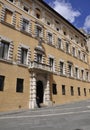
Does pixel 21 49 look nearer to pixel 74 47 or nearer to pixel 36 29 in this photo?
pixel 36 29

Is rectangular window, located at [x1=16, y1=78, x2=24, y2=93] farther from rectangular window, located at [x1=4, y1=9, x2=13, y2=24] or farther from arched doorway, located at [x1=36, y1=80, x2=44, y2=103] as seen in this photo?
rectangular window, located at [x1=4, y1=9, x2=13, y2=24]

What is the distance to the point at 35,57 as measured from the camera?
75.7 ft

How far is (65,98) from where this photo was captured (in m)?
27.5

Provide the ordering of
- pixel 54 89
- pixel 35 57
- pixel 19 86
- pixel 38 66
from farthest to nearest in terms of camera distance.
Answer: pixel 54 89 → pixel 35 57 → pixel 38 66 → pixel 19 86

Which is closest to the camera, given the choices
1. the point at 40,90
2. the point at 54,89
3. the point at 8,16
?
the point at 8,16

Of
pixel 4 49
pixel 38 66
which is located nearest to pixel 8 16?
pixel 4 49

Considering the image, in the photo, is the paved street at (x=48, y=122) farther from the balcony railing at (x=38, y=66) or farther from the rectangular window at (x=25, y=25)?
the rectangular window at (x=25, y=25)

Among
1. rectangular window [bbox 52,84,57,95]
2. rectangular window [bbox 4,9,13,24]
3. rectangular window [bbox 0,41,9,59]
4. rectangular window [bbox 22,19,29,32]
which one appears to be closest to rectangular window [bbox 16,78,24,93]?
rectangular window [bbox 0,41,9,59]

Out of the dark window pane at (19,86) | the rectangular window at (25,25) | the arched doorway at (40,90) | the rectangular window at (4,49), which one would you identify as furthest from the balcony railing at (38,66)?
the rectangular window at (25,25)

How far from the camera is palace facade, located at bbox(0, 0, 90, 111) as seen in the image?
63.1 ft

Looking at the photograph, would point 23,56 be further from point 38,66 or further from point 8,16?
point 8,16

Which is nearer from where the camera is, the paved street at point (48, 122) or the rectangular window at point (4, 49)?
the paved street at point (48, 122)

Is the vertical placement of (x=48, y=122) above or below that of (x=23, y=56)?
below

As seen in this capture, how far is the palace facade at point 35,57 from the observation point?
1923cm
